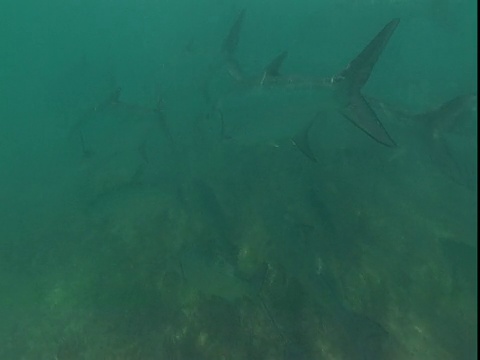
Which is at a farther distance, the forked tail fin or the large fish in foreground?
the large fish in foreground

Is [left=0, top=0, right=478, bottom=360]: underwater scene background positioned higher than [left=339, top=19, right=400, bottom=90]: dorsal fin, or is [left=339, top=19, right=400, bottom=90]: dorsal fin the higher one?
[left=339, top=19, right=400, bottom=90]: dorsal fin

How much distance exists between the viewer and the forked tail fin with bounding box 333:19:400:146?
9.41 metres

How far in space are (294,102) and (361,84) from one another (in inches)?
85.3

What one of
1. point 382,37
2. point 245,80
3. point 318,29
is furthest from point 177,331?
point 318,29

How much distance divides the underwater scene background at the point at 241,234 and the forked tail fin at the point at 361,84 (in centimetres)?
62

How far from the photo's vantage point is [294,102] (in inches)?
467

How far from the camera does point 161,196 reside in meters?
13.0

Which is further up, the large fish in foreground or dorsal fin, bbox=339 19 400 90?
dorsal fin, bbox=339 19 400 90

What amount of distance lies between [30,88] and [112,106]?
23.4 m

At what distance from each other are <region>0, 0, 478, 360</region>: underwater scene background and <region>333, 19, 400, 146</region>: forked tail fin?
2.04ft

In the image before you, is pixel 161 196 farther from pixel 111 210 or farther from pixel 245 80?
pixel 245 80

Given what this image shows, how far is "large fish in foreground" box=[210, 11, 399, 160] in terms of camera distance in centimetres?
980

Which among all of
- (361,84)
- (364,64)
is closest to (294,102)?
(361,84)

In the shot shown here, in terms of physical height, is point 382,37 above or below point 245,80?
above
